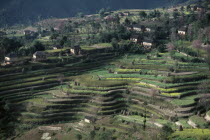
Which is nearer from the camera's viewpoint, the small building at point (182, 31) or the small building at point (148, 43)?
the small building at point (148, 43)

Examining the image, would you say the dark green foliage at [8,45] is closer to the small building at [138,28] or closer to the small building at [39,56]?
the small building at [39,56]

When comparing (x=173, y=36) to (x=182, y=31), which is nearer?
(x=173, y=36)

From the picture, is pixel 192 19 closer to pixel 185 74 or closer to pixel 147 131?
pixel 185 74

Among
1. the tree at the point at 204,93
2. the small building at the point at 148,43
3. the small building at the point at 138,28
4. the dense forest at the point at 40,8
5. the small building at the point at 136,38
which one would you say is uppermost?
the dense forest at the point at 40,8

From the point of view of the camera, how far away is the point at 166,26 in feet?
266

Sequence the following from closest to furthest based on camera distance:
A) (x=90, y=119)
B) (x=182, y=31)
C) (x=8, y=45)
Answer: (x=90, y=119)
(x=8, y=45)
(x=182, y=31)

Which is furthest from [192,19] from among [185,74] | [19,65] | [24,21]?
[24,21]

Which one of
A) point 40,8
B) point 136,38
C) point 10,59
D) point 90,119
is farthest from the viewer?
point 40,8

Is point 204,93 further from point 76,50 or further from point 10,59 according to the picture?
point 10,59

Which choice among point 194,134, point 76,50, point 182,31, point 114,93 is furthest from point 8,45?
point 194,134

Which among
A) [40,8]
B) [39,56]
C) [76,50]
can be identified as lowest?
[39,56]

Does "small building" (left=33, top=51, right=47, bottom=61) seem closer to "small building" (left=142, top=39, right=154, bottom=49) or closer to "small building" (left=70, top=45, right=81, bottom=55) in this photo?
"small building" (left=70, top=45, right=81, bottom=55)

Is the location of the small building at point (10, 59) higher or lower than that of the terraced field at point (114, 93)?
higher

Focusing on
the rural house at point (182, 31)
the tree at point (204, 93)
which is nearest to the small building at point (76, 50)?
the rural house at point (182, 31)
